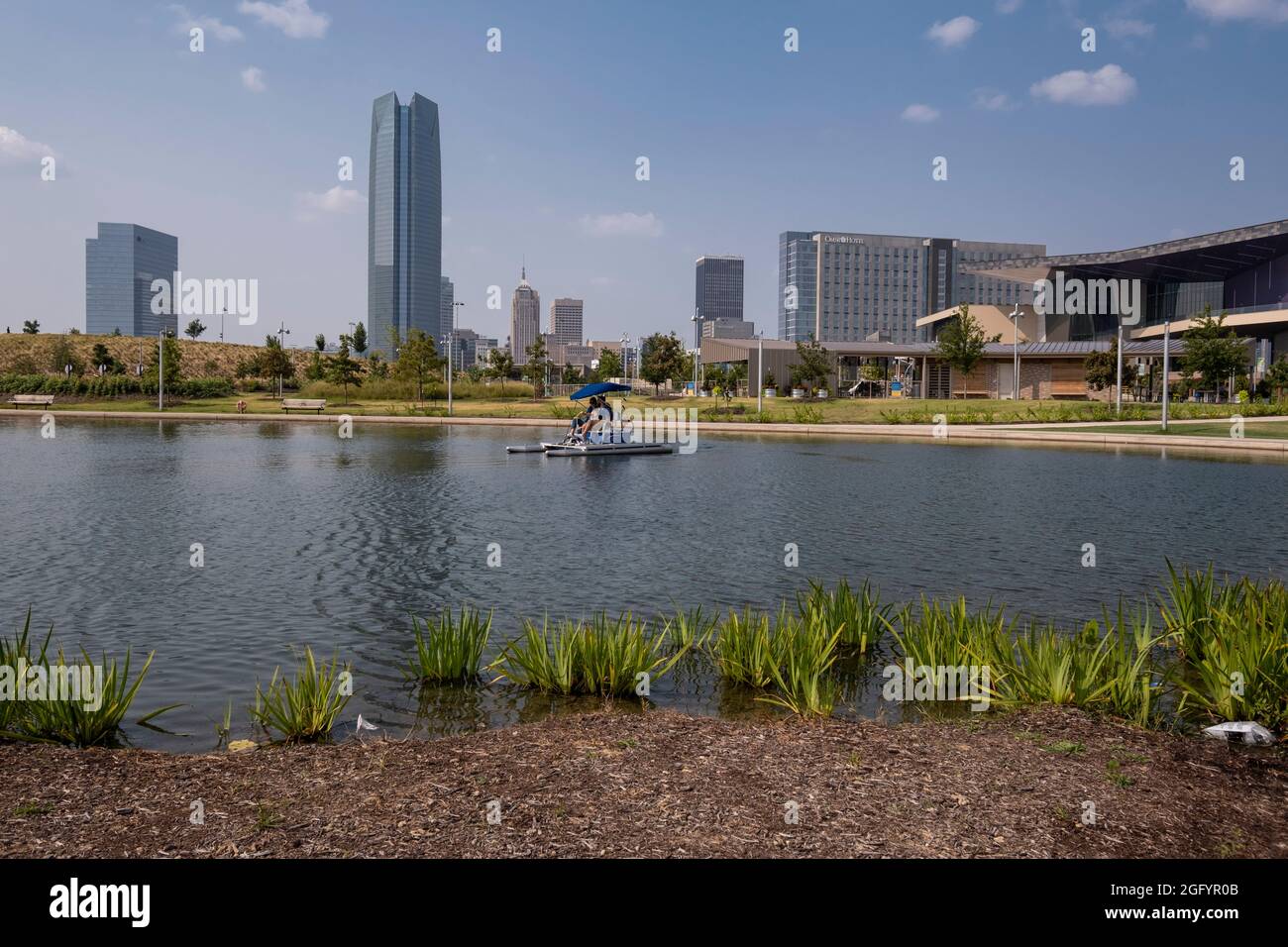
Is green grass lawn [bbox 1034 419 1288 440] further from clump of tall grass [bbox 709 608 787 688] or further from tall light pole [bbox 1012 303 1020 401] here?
clump of tall grass [bbox 709 608 787 688]

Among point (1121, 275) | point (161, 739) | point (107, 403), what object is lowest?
point (161, 739)

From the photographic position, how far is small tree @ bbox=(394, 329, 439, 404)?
80938 mm

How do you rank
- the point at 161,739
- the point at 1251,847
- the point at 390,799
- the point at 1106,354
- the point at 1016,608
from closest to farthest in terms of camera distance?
the point at 1251,847, the point at 390,799, the point at 161,739, the point at 1016,608, the point at 1106,354

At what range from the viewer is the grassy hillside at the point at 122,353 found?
10912 cm

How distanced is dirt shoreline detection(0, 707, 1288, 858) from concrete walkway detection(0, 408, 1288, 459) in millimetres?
39580

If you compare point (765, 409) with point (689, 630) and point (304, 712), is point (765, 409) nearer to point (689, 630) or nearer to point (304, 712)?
point (689, 630)

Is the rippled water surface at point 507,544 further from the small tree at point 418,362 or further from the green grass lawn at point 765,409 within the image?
the small tree at point 418,362

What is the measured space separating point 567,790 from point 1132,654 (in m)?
8.19

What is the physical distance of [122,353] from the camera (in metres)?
121

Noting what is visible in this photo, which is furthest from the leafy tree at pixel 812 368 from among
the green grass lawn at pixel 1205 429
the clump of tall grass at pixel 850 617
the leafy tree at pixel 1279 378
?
the clump of tall grass at pixel 850 617

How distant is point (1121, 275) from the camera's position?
94812 millimetres

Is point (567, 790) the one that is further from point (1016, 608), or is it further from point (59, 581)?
point (59, 581)

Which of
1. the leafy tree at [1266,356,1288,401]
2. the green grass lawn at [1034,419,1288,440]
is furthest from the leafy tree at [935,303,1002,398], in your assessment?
the green grass lawn at [1034,419,1288,440]
